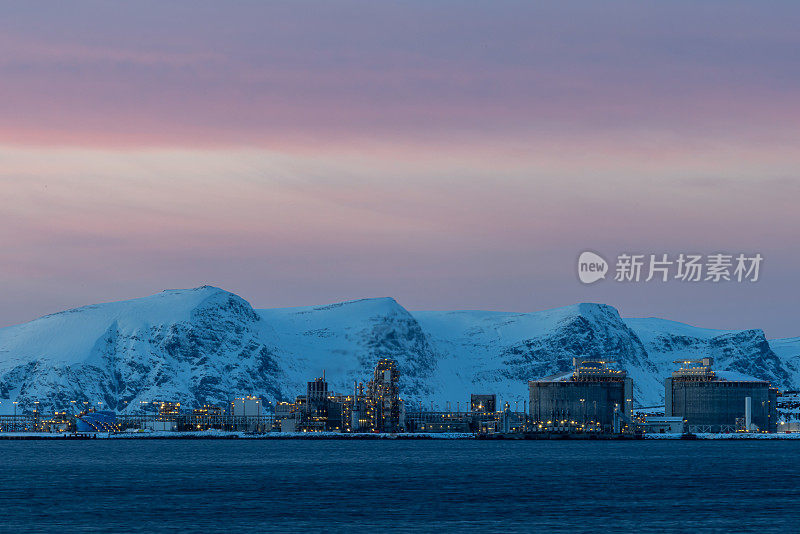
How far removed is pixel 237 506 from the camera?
429 feet

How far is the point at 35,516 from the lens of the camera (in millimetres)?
120375

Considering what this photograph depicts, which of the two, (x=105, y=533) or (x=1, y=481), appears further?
(x=1, y=481)

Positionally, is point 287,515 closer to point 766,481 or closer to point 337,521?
point 337,521

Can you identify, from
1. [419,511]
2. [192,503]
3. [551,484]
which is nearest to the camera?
[419,511]

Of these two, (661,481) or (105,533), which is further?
(661,481)

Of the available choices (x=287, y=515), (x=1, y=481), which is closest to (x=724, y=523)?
(x=287, y=515)

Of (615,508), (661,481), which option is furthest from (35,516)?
(661,481)

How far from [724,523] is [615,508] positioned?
1566 centimetres

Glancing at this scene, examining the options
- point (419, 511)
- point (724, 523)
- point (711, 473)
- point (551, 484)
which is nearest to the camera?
point (724, 523)

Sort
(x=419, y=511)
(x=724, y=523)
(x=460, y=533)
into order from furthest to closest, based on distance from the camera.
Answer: (x=419, y=511), (x=724, y=523), (x=460, y=533)

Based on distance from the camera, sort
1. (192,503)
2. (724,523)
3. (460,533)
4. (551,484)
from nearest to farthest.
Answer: (460,533) → (724,523) → (192,503) → (551,484)

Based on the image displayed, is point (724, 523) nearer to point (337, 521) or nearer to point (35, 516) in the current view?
point (337, 521)

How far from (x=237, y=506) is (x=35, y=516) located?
19.1 meters

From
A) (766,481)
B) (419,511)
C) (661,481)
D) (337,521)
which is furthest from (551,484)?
(337,521)
